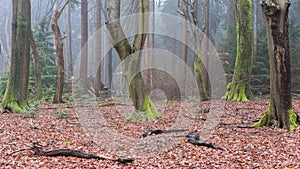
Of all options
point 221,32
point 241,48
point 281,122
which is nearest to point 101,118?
point 281,122

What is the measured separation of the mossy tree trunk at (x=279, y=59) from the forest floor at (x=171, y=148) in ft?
1.36

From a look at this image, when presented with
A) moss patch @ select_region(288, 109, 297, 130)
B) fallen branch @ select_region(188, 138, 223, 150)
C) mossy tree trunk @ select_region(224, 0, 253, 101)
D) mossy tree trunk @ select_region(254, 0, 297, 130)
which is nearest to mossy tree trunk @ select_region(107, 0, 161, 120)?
fallen branch @ select_region(188, 138, 223, 150)

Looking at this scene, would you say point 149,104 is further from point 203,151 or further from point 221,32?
point 221,32

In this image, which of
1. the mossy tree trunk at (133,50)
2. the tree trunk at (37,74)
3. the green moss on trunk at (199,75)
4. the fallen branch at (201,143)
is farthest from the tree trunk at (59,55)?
the fallen branch at (201,143)

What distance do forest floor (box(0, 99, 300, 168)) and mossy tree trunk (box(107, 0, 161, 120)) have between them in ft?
2.79

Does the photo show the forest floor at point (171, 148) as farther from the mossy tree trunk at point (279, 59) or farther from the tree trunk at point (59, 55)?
the tree trunk at point (59, 55)

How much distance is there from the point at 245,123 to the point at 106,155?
4.70 metres

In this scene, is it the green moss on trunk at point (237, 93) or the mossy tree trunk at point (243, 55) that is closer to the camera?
the green moss on trunk at point (237, 93)

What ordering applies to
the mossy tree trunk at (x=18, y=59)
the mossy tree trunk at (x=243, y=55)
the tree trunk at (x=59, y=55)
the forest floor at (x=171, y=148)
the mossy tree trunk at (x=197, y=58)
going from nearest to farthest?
the forest floor at (x=171, y=148)
the mossy tree trunk at (x=18, y=59)
the mossy tree trunk at (x=243, y=55)
the tree trunk at (x=59, y=55)
the mossy tree trunk at (x=197, y=58)

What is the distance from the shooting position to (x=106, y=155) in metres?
6.12

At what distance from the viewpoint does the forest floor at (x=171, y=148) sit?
546 centimetres

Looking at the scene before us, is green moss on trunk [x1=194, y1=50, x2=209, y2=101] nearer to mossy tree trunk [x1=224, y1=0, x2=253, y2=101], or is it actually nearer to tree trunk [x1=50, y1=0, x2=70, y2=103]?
mossy tree trunk [x1=224, y1=0, x2=253, y2=101]

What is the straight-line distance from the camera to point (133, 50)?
33.8 ft

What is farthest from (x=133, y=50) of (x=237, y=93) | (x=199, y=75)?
(x=237, y=93)
